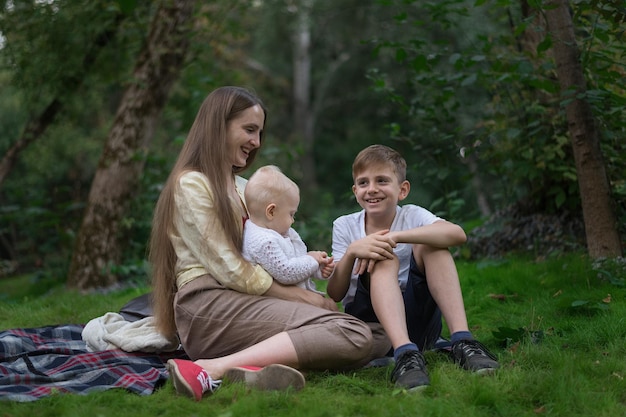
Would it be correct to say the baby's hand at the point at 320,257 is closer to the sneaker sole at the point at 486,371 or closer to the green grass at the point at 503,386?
the green grass at the point at 503,386

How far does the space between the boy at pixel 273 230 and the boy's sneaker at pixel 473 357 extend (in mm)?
708

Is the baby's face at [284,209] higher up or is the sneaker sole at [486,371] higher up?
the baby's face at [284,209]

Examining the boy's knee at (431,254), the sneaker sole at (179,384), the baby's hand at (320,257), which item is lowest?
the sneaker sole at (179,384)

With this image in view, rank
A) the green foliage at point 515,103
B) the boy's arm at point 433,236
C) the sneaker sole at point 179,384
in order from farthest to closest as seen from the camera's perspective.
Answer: the green foliage at point 515,103 < the boy's arm at point 433,236 < the sneaker sole at point 179,384


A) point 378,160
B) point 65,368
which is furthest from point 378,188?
point 65,368

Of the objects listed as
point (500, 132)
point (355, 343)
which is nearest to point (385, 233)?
point (355, 343)

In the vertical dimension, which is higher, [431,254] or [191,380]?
[431,254]

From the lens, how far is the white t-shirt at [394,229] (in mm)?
3273

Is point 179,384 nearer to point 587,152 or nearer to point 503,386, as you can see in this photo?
point 503,386

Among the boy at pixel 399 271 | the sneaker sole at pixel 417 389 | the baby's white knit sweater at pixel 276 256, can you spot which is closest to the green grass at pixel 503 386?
the sneaker sole at pixel 417 389

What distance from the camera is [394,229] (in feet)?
10.8

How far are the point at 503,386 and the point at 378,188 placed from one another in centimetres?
105

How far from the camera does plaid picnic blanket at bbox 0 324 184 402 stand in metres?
2.74

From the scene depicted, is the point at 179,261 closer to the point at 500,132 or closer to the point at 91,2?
the point at 500,132
